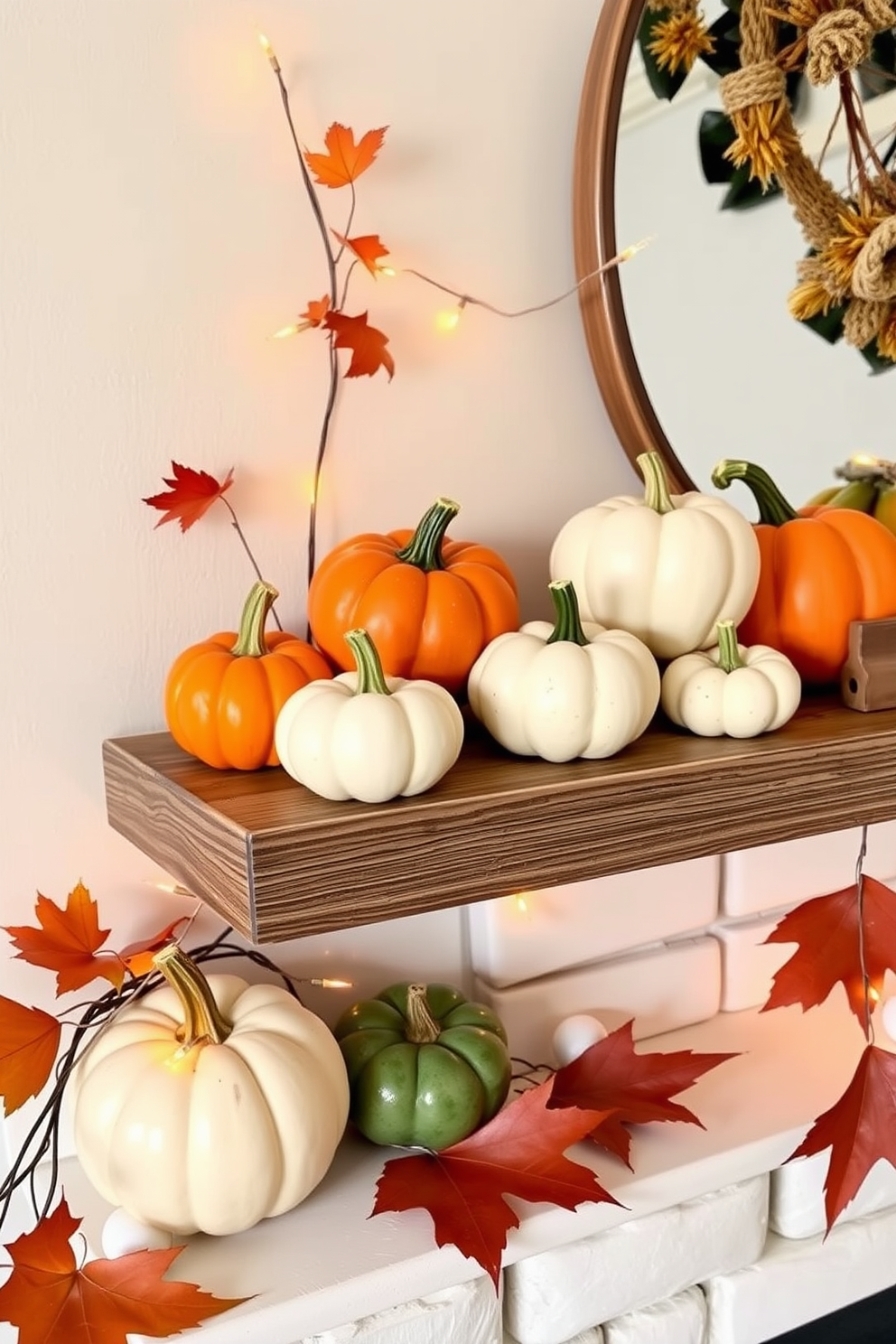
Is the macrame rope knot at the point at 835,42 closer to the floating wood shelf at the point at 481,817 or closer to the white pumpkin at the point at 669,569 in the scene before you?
the white pumpkin at the point at 669,569

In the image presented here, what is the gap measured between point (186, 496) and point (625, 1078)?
0.52 m

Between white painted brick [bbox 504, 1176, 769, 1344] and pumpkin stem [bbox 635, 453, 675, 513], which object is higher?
pumpkin stem [bbox 635, 453, 675, 513]

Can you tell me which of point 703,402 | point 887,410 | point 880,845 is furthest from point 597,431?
point 880,845

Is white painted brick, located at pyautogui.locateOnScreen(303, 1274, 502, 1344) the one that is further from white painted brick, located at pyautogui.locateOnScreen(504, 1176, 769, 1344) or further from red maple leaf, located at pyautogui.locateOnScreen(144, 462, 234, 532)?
red maple leaf, located at pyautogui.locateOnScreen(144, 462, 234, 532)

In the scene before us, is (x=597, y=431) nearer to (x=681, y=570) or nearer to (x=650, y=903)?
(x=681, y=570)

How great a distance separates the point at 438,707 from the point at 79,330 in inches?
14.3

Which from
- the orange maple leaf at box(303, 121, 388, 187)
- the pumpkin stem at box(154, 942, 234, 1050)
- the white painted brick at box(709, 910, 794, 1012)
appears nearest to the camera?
the pumpkin stem at box(154, 942, 234, 1050)

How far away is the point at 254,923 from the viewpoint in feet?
1.96

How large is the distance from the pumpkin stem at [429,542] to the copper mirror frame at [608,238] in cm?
25

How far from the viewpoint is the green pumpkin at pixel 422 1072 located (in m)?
0.79

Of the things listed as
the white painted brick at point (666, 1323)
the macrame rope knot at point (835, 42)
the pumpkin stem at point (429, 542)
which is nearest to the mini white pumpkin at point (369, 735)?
the pumpkin stem at point (429, 542)

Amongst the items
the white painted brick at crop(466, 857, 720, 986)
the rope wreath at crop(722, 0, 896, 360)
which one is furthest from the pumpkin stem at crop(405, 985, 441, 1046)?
the rope wreath at crop(722, 0, 896, 360)

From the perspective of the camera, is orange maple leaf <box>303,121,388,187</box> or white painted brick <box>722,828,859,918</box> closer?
orange maple leaf <box>303,121,388,187</box>

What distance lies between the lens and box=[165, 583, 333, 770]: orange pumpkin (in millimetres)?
704
